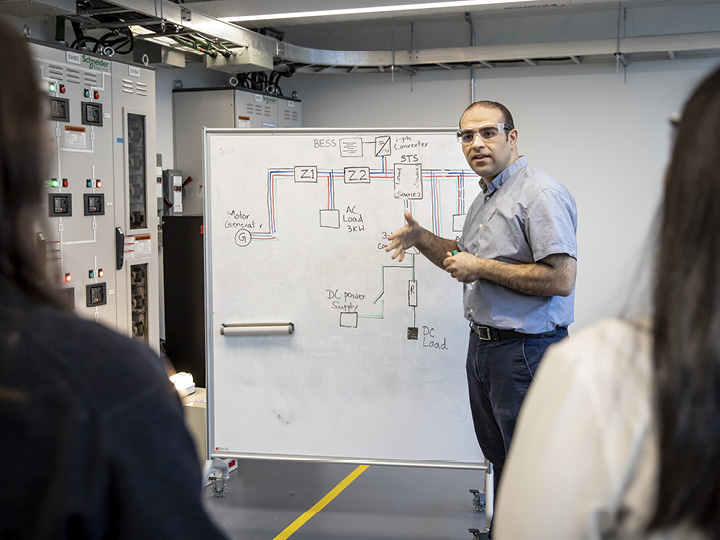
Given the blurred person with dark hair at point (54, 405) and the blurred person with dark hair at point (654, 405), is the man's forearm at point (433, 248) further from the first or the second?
the blurred person with dark hair at point (54, 405)

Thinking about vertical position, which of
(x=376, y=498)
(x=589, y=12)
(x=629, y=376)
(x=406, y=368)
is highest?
(x=589, y=12)

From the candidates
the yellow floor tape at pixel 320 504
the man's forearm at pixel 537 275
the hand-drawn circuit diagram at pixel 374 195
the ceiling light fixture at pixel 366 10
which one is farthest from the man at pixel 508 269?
the ceiling light fixture at pixel 366 10

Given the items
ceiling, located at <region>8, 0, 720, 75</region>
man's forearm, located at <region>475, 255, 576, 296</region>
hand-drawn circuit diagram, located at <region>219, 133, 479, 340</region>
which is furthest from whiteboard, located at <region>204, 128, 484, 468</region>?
ceiling, located at <region>8, 0, 720, 75</region>

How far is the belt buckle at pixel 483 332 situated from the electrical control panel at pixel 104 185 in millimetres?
2086

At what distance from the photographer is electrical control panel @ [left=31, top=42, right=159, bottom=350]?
360 cm

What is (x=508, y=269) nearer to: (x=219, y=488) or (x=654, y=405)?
(x=654, y=405)

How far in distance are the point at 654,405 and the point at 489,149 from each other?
76.9 inches

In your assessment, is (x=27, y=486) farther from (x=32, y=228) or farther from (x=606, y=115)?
(x=606, y=115)

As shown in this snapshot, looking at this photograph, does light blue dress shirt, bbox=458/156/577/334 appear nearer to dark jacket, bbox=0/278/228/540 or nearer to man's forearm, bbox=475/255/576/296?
man's forearm, bbox=475/255/576/296

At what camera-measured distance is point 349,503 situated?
3.23 meters

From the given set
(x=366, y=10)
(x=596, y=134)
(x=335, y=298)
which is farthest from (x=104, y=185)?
(x=596, y=134)

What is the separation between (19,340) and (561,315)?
2049mm

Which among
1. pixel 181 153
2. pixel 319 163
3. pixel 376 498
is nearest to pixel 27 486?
pixel 319 163

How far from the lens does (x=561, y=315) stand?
240 centimetres
